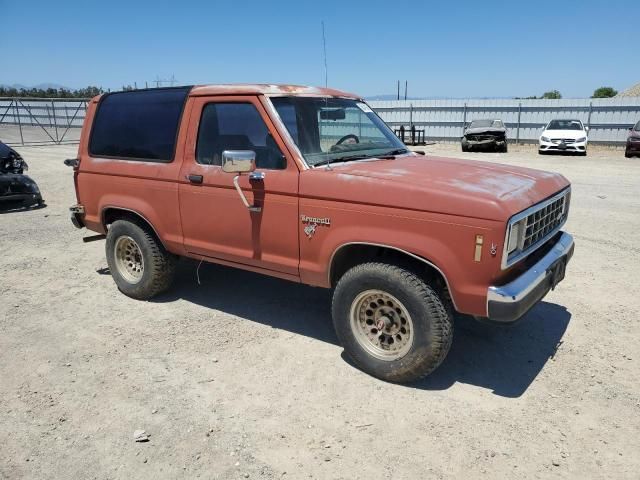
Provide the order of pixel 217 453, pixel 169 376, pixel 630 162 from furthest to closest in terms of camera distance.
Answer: pixel 630 162 → pixel 169 376 → pixel 217 453

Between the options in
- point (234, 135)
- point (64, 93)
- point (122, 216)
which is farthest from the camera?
point (64, 93)

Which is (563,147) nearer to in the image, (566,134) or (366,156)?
(566,134)

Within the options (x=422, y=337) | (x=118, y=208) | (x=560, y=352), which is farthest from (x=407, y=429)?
(x=118, y=208)

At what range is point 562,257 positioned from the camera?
3.92 meters

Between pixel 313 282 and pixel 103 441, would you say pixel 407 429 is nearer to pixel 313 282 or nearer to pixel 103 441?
pixel 313 282

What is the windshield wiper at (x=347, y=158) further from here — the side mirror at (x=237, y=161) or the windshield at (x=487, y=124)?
the windshield at (x=487, y=124)

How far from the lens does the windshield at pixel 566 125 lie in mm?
21844

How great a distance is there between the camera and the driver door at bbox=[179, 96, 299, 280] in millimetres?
3949

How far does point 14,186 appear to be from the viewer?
31.8 ft

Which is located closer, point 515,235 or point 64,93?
point 515,235


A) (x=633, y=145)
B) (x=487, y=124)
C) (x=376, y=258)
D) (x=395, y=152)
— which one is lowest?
(x=633, y=145)

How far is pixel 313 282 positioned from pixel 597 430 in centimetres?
212

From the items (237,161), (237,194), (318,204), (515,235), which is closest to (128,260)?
(237,194)

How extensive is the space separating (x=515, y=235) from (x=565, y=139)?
20.3 meters
